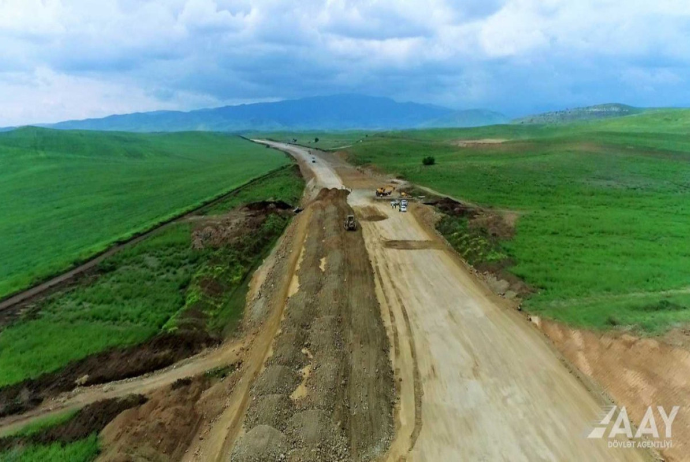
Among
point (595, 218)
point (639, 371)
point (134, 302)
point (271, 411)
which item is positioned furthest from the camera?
point (595, 218)

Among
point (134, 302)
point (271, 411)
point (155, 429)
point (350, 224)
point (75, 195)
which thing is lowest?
point (155, 429)

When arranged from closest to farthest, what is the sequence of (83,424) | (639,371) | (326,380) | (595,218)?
(83,424)
(639,371)
(326,380)
(595,218)

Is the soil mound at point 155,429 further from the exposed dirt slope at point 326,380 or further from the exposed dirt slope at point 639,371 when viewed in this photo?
the exposed dirt slope at point 639,371

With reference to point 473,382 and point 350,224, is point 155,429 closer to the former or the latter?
point 473,382

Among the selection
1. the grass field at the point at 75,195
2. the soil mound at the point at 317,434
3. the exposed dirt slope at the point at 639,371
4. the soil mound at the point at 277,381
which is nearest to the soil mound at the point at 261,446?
the soil mound at the point at 317,434

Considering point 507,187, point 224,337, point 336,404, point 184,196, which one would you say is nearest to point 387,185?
point 507,187

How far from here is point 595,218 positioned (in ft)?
149

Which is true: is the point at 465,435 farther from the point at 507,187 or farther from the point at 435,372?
the point at 507,187

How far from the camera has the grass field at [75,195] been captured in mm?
42469

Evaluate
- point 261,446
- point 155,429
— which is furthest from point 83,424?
point 261,446

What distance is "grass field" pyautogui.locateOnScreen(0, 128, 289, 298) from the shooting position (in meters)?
42.5

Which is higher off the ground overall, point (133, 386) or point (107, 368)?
point (107, 368)

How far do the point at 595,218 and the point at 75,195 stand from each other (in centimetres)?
8123

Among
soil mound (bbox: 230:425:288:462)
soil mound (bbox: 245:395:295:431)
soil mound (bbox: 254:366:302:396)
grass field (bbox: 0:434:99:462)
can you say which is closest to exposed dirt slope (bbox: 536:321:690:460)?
soil mound (bbox: 254:366:302:396)
